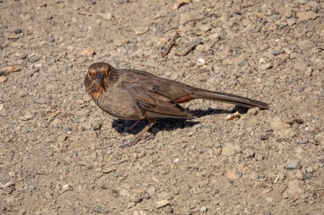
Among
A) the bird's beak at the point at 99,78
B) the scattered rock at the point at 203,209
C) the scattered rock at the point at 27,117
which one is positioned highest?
the bird's beak at the point at 99,78

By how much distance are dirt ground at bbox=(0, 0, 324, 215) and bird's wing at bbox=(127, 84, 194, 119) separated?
30 cm

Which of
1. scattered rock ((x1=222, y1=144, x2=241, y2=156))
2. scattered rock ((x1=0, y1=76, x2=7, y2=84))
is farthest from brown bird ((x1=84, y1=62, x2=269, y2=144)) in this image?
scattered rock ((x1=0, y1=76, x2=7, y2=84))

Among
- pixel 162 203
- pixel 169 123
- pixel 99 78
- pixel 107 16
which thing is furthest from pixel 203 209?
pixel 107 16

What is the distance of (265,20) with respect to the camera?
1084 centimetres

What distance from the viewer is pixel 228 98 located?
9.20 metres

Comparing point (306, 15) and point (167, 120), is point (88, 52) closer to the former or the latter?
point (167, 120)

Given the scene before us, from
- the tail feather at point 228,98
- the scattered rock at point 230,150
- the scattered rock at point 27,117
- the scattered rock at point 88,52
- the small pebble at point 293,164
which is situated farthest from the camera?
the scattered rock at point 88,52

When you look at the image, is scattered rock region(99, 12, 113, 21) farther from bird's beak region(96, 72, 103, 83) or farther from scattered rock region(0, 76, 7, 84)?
bird's beak region(96, 72, 103, 83)

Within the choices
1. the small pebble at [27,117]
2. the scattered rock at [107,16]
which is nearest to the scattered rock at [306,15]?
the scattered rock at [107,16]

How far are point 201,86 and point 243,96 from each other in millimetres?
696

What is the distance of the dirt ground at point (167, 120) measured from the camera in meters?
8.09

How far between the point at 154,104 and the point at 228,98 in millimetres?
1002

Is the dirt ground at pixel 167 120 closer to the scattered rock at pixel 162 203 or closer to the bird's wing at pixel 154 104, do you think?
the scattered rock at pixel 162 203

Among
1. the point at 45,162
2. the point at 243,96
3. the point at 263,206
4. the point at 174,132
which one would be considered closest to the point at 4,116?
the point at 45,162
